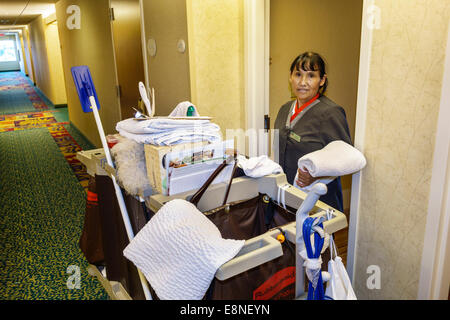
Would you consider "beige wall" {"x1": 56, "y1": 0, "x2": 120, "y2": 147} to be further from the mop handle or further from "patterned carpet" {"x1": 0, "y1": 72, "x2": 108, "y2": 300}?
the mop handle

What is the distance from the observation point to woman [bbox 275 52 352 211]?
1.93 m

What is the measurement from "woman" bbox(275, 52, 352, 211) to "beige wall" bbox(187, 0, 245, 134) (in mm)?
613

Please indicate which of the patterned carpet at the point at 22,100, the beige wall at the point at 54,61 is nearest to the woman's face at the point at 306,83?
the beige wall at the point at 54,61

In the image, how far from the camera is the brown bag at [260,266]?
1168 millimetres

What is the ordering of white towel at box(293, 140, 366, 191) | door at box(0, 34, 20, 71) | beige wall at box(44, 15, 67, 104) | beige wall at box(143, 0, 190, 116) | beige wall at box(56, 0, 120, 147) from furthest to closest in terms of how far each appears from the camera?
1. door at box(0, 34, 20, 71)
2. beige wall at box(44, 15, 67, 104)
3. beige wall at box(56, 0, 120, 147)
4. beige wall at box(143, 0, 190, 116)
5. white towel at box(293, 140, 366, 191)

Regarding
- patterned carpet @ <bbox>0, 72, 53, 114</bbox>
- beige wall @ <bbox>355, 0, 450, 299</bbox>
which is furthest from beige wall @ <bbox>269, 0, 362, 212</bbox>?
patterned carpet @ <bbox>0, 72, 53, 114</bbox>

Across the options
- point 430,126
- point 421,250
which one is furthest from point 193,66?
point 421,250

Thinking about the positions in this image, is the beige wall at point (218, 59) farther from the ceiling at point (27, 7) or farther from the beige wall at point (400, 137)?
the ceiling at point (27, 7)

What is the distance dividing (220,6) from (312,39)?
3.73 ft

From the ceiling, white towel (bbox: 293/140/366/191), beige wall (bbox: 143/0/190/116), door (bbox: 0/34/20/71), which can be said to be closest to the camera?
white towel (bbox: 293/140/366/191)

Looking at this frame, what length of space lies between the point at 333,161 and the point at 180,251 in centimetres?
75

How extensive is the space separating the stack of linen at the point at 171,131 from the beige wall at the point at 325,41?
2.02 metres

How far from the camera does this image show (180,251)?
1019 millimetres

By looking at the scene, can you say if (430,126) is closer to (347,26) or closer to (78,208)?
(347,26)
